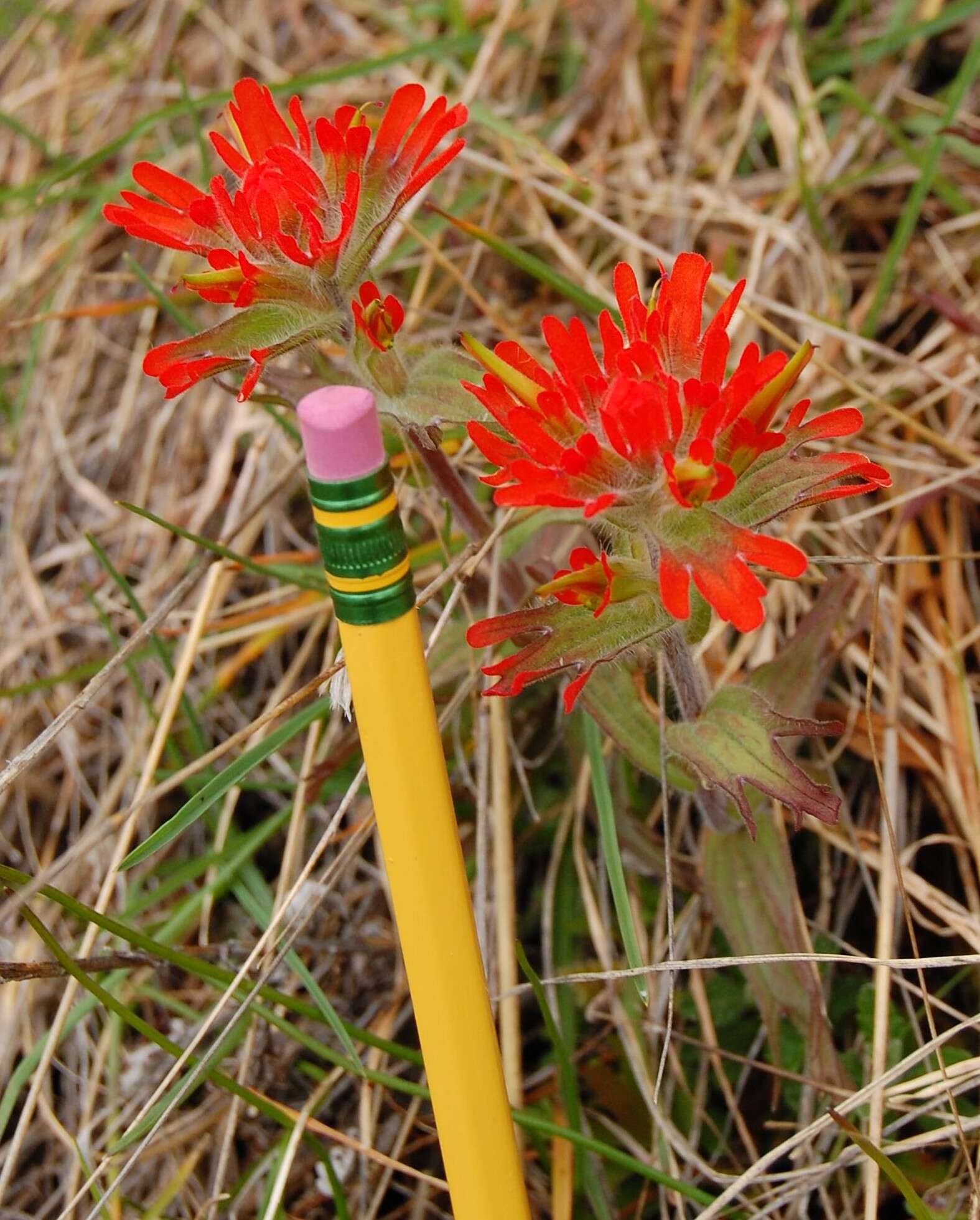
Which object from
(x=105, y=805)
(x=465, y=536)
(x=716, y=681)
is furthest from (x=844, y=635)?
(x=105, y=805)

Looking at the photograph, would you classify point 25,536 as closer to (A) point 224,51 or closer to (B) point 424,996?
(A) point 224,51

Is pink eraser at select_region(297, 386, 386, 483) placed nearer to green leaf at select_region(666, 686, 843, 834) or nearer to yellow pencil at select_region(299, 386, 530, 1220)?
yellow pencil at select_region(299, 386, 530, 1220)

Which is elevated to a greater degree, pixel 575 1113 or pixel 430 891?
pixel 430 891

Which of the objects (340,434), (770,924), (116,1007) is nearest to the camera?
(340,434)

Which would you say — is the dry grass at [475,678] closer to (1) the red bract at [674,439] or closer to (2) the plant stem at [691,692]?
(2) the plant stem at [691,692]

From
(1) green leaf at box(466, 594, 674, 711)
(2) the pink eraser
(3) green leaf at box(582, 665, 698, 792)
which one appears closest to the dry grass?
(3) green leaf at box(582, 665, 698, 792)

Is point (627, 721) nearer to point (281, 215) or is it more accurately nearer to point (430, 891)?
point (430, 891)

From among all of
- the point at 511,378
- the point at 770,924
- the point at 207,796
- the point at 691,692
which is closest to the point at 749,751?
the point at 691,692
